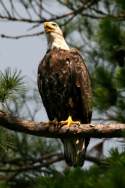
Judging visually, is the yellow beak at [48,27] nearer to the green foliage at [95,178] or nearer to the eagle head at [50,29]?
the eagle head at [50,29]

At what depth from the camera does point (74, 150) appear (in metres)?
4.38

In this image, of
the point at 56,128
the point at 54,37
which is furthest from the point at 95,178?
the point at 54,37

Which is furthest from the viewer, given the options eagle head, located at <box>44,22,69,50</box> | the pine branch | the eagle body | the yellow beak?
the yellow beak

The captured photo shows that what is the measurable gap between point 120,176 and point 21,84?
1.23 m

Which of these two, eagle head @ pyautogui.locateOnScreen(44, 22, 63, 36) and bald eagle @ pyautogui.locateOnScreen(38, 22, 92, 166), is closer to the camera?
bald eagle @ pyautogui.locateOnScreen(38, 22, 92, 166)

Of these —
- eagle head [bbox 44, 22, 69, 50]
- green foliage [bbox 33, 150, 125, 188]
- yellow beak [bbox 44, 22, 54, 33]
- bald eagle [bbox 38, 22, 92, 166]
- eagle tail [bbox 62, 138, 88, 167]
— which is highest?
green foliage [bbox 33, 150, 125, 188]

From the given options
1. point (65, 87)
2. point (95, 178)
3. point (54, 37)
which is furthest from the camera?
point (54, 37)

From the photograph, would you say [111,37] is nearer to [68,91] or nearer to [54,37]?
[54,37]

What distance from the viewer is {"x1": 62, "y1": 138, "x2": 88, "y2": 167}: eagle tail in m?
4.37

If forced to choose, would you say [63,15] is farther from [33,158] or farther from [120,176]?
[120,176]

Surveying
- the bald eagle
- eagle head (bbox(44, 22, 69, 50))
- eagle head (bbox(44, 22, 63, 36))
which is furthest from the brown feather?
eagle head (bbox(44, 22, 63, 36))

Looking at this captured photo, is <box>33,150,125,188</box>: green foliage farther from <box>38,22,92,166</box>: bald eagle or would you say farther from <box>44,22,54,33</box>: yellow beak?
<box>44,22,54,33</box>: yellow beak

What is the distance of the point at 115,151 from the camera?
2.25 metres

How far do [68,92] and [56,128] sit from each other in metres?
0.94
